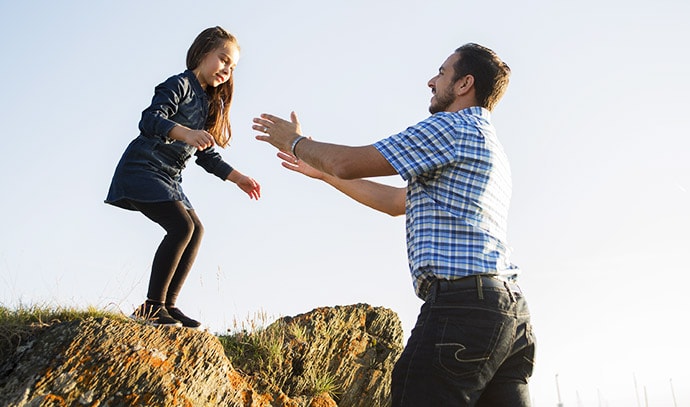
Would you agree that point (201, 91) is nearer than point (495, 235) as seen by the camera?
No

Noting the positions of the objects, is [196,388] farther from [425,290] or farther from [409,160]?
[409,160]

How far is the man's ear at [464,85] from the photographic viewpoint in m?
4.03

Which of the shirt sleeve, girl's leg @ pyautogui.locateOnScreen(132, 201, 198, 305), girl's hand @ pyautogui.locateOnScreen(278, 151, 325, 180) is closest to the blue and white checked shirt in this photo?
the shirt sleeve

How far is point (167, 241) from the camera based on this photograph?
5.27m

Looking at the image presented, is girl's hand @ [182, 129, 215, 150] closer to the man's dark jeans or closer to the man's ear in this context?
the man's ear

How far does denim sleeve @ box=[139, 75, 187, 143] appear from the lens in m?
5.22

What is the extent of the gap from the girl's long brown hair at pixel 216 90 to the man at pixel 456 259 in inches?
94.8

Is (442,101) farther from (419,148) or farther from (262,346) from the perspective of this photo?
(262,346)

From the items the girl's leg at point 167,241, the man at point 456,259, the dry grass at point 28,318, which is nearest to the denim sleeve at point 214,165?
the girl's leg at point 167,241

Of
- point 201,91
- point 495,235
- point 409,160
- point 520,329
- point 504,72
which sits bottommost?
point 520,329

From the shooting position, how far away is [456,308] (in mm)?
3217

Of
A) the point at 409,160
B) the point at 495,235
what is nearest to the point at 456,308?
the point at 495,235

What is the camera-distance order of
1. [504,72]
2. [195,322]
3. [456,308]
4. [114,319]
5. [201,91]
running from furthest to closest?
[201,91] → [195,322] → [114,319] → [504,72] → [456,308]

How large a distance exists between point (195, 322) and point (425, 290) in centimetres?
262
